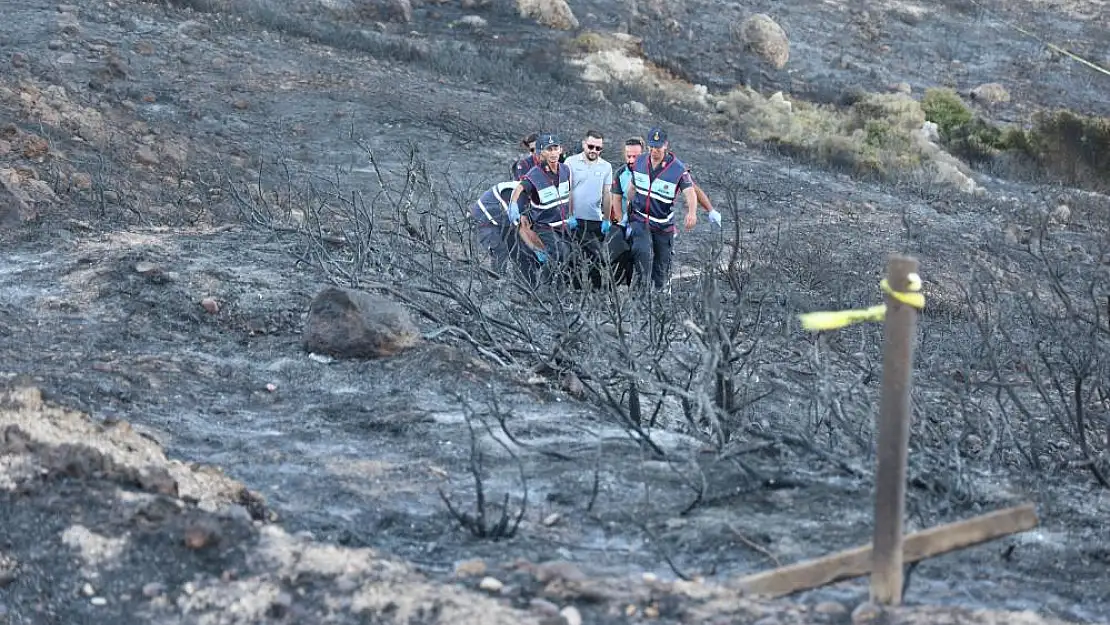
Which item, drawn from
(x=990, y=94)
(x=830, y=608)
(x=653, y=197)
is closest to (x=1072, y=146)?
(x=990, y=94)

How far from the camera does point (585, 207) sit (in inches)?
333

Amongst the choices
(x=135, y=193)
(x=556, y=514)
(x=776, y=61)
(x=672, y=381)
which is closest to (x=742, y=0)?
(x=776, y=61)

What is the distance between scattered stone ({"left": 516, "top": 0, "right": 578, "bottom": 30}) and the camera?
2389 centimetres

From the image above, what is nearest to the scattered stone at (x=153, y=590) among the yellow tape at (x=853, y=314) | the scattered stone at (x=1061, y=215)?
the yellow tape at (x=853, y=314)

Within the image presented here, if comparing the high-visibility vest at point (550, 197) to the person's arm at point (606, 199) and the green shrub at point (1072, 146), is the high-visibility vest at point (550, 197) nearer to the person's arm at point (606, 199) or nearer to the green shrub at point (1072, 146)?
the person's arm at point (606, 199)

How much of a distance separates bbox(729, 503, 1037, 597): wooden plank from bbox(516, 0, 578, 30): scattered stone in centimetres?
2114

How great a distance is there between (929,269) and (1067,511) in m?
8.19

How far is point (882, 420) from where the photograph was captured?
10.7 ft

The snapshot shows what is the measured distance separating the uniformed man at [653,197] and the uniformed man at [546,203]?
477mm

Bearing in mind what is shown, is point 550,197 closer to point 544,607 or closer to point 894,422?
point 544,607

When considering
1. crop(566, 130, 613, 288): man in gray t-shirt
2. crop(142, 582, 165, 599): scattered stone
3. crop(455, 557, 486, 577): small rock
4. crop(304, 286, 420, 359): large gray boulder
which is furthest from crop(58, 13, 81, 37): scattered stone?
crop(455, 557, 486, 577): small rock

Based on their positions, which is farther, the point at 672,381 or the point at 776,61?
the point at 776,61

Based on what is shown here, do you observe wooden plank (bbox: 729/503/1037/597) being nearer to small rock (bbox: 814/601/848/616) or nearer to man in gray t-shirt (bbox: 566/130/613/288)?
small rock (bbox: 814/601/848/616)

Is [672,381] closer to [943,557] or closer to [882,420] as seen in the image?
[943,557]
